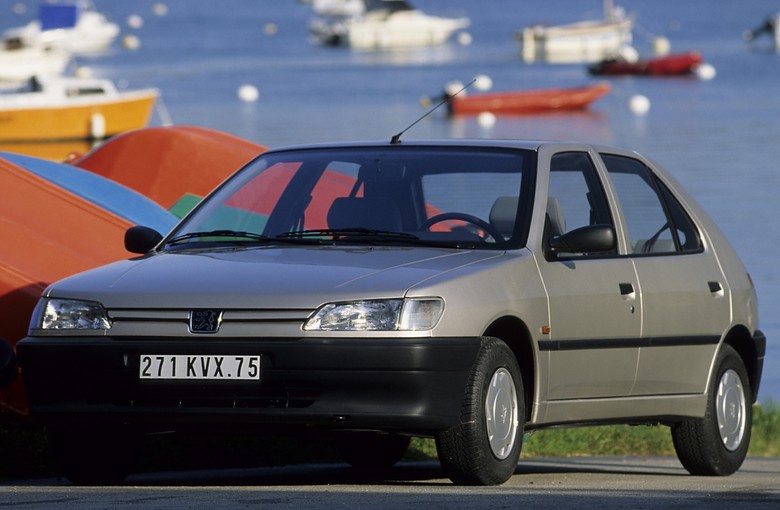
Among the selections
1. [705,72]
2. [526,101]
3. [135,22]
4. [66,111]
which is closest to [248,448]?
[66,111]

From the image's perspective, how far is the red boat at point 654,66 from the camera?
9181 centimetres

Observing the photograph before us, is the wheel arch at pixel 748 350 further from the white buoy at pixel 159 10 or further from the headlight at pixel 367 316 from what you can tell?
the white buoy at pixel 159 10

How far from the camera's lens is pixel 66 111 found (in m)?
52.2

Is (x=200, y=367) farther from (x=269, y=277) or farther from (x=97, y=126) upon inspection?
(x=97, y=126)

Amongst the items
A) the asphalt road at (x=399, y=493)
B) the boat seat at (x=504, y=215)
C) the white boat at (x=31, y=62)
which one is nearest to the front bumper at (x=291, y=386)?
the asphalt road at (x=399, y=493)

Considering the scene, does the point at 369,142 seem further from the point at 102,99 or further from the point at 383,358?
the point at 102,99

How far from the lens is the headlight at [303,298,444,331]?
Result: 7109mm

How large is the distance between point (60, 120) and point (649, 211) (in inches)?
1744

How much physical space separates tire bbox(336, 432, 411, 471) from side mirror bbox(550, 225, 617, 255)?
76.2 inches

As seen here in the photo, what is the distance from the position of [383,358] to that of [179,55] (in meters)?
117

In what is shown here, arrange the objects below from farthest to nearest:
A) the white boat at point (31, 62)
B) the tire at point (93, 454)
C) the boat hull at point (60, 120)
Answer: the white boat at point (31, 62), the boat hull at point (60, 120), the tire at point (93, 454)

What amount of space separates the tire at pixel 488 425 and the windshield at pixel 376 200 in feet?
2.14

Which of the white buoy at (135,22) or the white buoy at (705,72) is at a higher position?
the white buoy at (705,72)

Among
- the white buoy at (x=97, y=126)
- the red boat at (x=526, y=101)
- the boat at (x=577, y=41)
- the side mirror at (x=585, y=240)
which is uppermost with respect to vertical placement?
the side mirror at (x=585, y=240)
